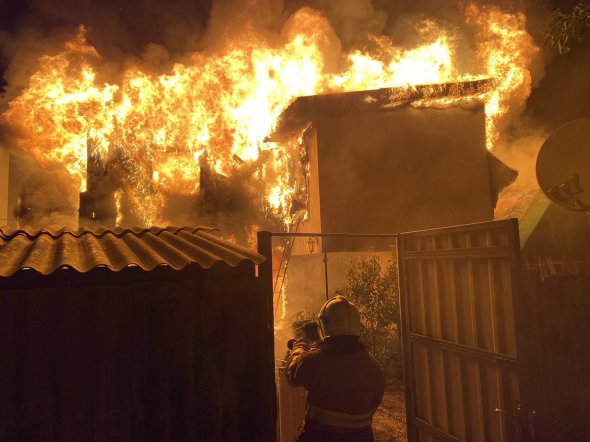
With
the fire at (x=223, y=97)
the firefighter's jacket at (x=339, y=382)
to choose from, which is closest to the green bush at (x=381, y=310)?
the fire at (x=223, y=97)

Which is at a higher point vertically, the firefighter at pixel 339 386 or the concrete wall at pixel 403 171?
the concrete wall at pixel 403 171

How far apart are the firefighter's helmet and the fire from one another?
943 centimetres

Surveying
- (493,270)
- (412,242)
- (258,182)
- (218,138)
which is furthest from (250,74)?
(493,270)

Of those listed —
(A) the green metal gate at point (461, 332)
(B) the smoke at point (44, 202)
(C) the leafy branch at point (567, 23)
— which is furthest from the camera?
(B) the smoke at point (44, 202)

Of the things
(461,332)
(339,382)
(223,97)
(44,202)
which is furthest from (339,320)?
(44,202)

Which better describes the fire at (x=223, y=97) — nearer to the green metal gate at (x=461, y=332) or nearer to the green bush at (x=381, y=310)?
the green bush at (x=381, y=310)

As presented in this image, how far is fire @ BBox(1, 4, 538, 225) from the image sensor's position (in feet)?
45.8

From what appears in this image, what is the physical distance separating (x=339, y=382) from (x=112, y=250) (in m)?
2.62

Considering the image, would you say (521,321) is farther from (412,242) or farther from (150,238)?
(150,238)

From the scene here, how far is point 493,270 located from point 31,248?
15.8ft

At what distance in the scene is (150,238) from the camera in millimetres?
4715

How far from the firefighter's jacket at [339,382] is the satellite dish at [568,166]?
3.76 m

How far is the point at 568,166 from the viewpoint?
5.50 meters

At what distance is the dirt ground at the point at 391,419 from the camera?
8219 millimetres
